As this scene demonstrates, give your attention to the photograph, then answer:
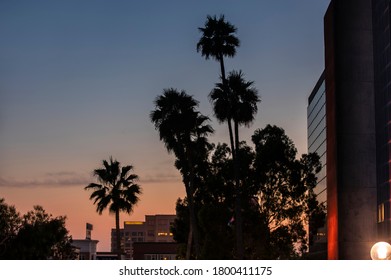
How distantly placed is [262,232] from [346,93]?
1560 cm

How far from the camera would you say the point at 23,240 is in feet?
176

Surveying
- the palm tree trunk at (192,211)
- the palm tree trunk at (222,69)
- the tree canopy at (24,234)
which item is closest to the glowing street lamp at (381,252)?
the palm tree trunk at (222,69)

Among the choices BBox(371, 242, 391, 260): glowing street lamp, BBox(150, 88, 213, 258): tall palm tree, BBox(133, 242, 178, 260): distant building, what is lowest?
BBox(371, 242, 391, 260): glowing street lamp

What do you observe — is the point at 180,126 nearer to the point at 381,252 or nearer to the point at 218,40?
the point at 218,40

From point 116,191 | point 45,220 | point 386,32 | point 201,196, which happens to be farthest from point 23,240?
point 386,32

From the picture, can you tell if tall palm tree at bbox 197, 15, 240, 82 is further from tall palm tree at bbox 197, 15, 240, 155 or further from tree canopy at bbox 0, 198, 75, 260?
tree canopy at bbox 0, 198, 75, 260

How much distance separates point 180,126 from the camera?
45.9 metres

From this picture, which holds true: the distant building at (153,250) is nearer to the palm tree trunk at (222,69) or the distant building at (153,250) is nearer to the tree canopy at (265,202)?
the tree canopy at (265,202)

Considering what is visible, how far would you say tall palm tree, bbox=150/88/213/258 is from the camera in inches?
1813

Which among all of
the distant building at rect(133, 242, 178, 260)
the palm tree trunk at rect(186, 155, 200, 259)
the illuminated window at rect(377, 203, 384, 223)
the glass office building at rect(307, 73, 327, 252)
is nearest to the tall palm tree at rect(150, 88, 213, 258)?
the palm tree trunk at rect(186, 155, 200, 259)

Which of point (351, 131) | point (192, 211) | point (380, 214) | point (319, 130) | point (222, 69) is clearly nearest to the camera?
point (351, 131)

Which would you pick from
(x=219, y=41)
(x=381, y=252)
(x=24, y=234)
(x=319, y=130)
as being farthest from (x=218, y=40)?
(x=319, y=130)
